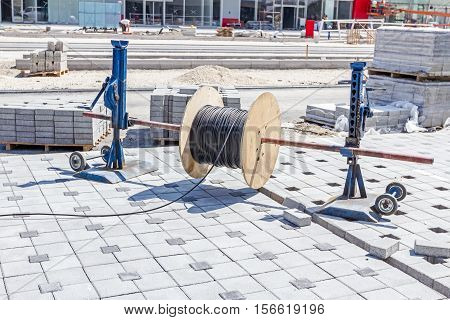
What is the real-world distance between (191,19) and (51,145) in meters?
49.2

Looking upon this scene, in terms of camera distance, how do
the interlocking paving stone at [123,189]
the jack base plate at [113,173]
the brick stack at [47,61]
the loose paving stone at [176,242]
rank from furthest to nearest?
the brick stack at [47,61] → the jack base plate at [113,173] → the interlocking paving stone at [123,189] → the loose paving stone at [176,242]

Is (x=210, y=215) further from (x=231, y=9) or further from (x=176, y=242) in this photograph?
(x=231, y=9)

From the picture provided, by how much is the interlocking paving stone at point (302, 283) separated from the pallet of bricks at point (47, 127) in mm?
6894

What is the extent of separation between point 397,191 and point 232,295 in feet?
12.9

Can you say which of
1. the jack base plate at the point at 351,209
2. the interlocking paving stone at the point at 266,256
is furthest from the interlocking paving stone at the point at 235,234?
the jack base plate at the point at 351,209

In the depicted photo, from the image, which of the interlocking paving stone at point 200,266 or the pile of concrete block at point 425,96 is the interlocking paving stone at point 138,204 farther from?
the pile of concrete block at point 425,96

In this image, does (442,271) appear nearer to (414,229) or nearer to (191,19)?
(414,229)

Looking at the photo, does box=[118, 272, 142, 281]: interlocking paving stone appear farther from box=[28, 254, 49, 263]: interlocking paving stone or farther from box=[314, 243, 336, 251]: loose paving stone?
box=[314, 243, 336, 251]: loose paving stone

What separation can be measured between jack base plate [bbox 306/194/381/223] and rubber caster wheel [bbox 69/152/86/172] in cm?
415

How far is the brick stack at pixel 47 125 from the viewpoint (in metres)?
12.1

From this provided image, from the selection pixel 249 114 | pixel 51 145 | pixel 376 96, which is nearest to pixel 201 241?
pixel 249 114

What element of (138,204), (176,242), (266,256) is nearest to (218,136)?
(138,204)

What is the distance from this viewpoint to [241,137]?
8.84 meters

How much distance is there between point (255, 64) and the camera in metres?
30.7
